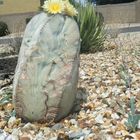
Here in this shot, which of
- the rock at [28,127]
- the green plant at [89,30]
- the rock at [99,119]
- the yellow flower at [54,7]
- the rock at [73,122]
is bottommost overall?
the rock at [28,127]

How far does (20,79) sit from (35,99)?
26cm

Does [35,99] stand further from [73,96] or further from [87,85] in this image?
[87,85]

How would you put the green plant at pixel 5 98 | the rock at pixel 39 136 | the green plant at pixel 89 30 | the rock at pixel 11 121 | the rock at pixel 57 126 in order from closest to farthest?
1. the rock at pixel 39 136
2. the rock at pixel 57 126
3. the rock at pixel 11 121
4. the green plant at pixel 5 98
5. the green plant at pixel 89 30

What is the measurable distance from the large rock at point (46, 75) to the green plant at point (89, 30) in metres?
6.76

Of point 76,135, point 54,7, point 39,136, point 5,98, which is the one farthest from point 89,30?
point 76,135

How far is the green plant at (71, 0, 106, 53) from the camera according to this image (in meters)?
12.5

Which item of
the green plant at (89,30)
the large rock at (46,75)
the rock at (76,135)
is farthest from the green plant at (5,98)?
the green plant at (89,30)

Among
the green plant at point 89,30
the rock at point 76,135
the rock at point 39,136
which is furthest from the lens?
the green plant at point 89,30

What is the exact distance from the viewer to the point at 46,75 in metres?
5.57

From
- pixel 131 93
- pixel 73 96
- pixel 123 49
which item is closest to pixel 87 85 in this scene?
pixel 131 93

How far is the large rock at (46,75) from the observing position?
5566mm

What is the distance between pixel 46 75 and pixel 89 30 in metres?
7.30

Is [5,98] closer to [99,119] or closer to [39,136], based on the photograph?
[39,136]

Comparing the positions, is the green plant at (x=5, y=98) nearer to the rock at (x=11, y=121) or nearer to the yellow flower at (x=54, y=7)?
the rock at (x=11, y=121)
